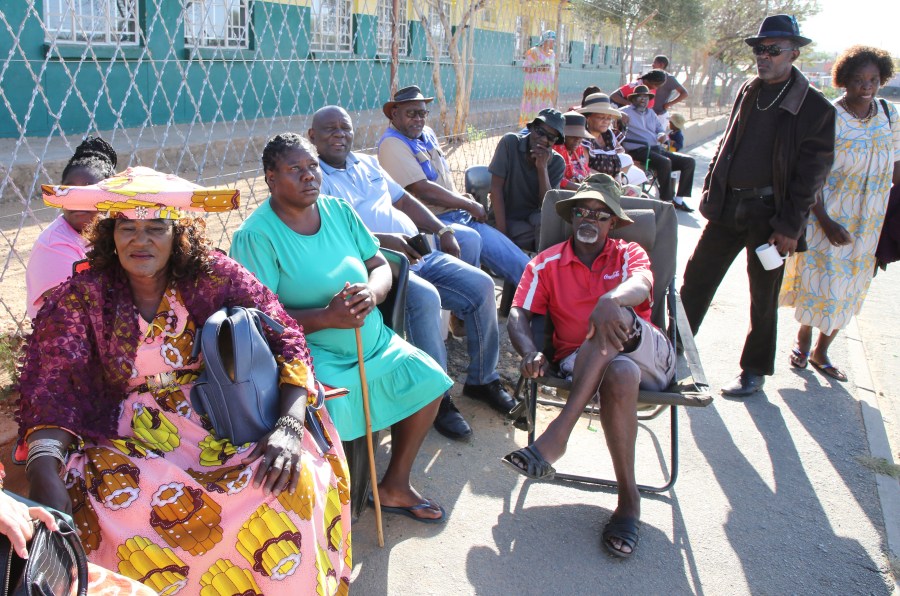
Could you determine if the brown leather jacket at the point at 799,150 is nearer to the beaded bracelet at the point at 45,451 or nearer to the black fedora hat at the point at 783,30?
the black fedora hat at the point at 783,30

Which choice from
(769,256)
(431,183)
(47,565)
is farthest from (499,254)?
(47,565)

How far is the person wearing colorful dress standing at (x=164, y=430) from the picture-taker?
82.3 inches

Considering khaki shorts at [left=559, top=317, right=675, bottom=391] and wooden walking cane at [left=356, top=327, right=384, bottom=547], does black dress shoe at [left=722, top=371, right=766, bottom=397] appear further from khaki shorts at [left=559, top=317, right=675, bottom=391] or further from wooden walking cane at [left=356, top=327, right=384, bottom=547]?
wooden walking cane at [left=356, top=327, right=384, bottom=547]

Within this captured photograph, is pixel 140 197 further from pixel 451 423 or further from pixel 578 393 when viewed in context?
pixel 451 423

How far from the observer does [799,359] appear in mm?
5031

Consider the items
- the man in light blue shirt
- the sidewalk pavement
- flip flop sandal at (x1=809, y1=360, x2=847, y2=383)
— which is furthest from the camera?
the man in light blue shirt

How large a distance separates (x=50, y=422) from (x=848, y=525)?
3200 mm

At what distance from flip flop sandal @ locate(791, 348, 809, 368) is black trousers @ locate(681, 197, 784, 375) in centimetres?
60

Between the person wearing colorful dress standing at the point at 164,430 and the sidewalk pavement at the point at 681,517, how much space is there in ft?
2.29

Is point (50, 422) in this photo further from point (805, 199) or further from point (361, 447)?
point (805, 199)

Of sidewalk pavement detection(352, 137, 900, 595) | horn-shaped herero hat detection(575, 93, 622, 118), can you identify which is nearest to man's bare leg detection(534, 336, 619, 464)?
sidewalk pavement detection(352, 137, 900, 595)

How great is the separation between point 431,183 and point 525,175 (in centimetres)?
88

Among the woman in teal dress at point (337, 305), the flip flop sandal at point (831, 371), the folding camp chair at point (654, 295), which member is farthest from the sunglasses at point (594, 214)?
the flip flop sandal at point (831, 371)

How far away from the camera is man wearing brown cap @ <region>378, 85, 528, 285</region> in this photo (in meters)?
4.76
